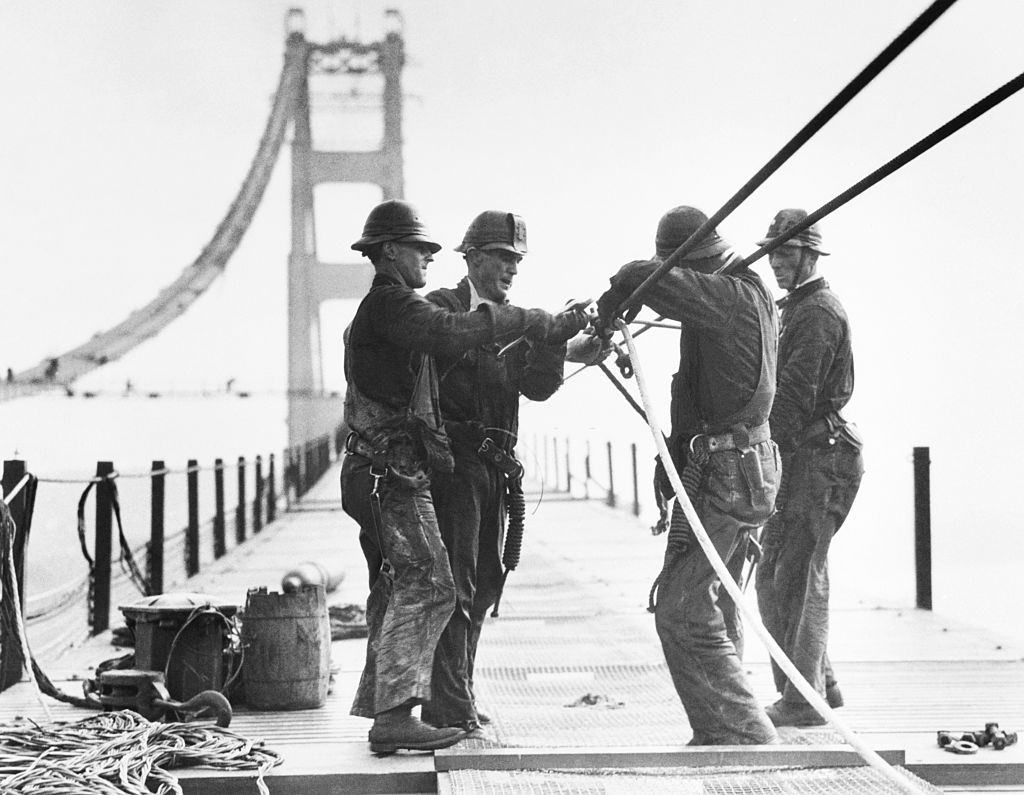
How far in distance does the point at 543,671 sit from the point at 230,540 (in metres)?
8.37

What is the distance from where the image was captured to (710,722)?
3979 millimetres

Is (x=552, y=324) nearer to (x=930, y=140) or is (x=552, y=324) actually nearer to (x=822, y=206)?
(x=822, y=206)

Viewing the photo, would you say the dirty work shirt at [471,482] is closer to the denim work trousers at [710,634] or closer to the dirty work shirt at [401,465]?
the dirty work shirt at [401,465]

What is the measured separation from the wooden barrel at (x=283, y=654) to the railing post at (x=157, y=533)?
3.41 meters

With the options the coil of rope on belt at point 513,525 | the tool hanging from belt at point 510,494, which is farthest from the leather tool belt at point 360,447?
the coil of rope on belt at point 513,525

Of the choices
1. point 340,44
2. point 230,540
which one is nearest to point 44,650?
point 230,540

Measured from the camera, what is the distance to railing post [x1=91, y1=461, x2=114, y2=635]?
22.9 ft

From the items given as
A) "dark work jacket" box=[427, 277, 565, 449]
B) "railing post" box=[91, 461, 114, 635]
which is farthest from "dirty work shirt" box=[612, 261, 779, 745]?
"railing post" box=[91, 461, 114, 635]

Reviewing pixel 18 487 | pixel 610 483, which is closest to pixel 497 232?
pixel 18 487

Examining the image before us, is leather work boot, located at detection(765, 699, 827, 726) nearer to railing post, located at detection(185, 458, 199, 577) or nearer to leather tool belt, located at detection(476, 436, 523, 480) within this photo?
leather tool belt, located at detection(476, 436, 523, 480)

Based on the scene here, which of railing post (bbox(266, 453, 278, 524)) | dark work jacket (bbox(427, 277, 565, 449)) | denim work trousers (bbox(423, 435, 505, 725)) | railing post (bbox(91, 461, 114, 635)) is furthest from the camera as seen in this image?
railing post (bbox(266, 453, 278, 524))

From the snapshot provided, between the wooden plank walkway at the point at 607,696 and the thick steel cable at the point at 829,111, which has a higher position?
the thick steel cable at the point at 829,111

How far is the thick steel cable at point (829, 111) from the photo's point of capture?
2283 millimetres

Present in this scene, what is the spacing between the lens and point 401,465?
4.08 m
